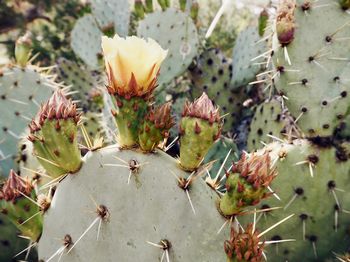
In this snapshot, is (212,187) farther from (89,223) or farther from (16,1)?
(16,1)

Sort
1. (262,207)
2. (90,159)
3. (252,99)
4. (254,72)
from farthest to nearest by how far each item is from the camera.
Answer: (252,99) < (254,72) < (262,207) < (90,159)

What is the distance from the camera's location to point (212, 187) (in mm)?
1325

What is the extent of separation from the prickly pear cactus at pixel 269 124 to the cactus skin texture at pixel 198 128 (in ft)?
3.30

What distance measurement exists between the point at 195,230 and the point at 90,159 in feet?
0.93

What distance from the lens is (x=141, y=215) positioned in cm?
123

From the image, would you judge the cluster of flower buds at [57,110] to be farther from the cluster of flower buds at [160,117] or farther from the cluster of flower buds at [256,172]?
the cluster of flower buds at [256,172]

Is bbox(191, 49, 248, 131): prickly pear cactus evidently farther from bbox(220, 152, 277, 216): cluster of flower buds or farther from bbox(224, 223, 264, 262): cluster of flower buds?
bbox(224, 223, 264, 262): cluster of flower buds

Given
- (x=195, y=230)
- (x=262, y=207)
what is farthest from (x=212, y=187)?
(x=262, y=207)

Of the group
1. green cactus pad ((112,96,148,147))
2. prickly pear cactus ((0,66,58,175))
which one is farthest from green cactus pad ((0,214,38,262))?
green cactus pad ((112,96,148,147))

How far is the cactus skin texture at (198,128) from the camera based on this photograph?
1.17 m

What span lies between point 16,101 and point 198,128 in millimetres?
1394

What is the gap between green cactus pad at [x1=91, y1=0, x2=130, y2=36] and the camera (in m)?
3.55

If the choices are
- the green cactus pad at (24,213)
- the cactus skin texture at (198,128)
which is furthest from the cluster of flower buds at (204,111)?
the green cactus pad at (24,213)

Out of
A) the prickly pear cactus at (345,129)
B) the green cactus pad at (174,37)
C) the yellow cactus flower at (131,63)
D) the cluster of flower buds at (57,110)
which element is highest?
the yellow cactus flower at (131,63)
